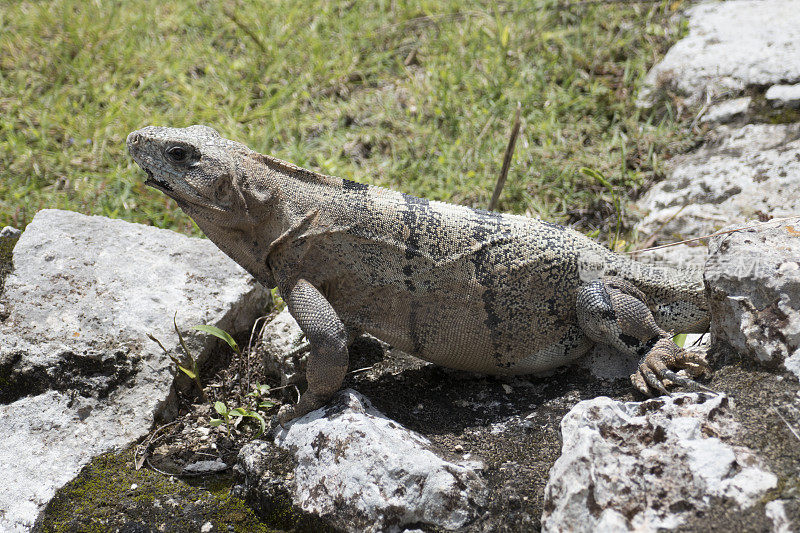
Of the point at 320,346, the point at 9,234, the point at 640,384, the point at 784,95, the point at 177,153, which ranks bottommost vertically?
the point at 640,384

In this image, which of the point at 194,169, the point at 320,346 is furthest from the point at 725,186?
the point at 194,169

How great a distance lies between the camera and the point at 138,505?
12.4 ft

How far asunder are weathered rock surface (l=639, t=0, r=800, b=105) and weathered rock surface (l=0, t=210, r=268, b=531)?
4630 millimetres

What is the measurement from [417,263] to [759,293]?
1831mm

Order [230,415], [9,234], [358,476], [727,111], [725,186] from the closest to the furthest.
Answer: [358,476] → [230,415] → [9,234] → [725,186] → [727,111]

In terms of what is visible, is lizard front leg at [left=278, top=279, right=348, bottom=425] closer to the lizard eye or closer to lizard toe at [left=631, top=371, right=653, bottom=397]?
the lizard eye

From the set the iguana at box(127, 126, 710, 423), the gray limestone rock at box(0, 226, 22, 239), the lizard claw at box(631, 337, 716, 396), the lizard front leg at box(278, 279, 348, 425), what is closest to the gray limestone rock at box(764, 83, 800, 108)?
the iguana at box(127, 126, 710, 423)

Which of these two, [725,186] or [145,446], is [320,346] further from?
[725,186]

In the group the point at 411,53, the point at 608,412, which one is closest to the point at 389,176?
the point at 411,53

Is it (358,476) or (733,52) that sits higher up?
(733,52)

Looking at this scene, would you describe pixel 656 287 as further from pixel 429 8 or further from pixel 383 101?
pixel 429 8

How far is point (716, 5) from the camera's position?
7602mm

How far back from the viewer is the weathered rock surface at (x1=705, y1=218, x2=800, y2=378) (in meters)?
3.34

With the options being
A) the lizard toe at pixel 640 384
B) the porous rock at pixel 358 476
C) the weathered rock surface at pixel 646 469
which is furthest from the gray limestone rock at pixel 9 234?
the lizard toe at pixel 640 384
